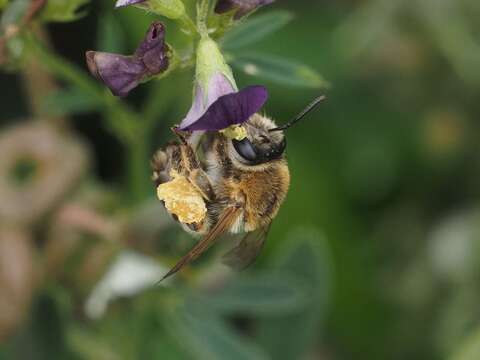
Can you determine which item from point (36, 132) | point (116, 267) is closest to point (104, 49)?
point (36, 132)

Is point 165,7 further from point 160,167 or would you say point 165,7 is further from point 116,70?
point 160,167

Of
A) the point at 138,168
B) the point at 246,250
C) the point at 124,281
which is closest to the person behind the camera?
the point at 246,250

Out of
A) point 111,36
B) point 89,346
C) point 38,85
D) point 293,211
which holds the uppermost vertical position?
point 111,36

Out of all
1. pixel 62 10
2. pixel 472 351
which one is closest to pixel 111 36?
pixel 62 10

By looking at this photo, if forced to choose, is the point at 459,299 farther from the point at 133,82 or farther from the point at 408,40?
the point at 133,82

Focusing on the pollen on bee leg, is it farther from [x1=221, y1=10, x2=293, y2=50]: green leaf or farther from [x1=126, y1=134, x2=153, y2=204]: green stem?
[x1=126, y1=134, x2=153, y2=204]: green stem

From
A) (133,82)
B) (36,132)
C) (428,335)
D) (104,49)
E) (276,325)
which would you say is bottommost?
(428,335)

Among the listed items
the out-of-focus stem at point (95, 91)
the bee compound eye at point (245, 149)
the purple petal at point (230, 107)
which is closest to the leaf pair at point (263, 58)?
the out-of-focus stem at point (95, 91)
